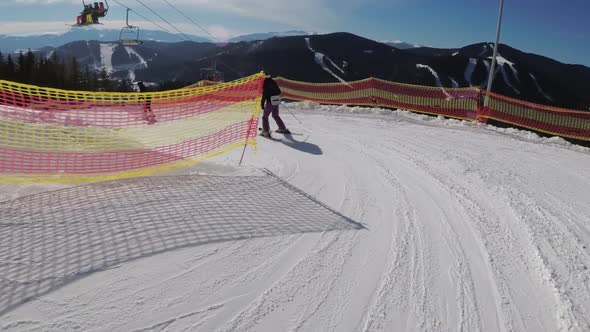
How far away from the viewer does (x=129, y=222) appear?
473 centimetres

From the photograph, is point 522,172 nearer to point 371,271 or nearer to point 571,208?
point 571,208

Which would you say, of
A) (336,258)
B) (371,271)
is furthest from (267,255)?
(371,271)

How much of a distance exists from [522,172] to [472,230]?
3.77m

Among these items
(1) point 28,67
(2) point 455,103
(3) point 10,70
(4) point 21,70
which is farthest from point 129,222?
(4) point 21,70

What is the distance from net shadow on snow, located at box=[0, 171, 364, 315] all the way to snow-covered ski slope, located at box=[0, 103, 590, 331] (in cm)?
18

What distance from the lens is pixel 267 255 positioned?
4273 millimetres

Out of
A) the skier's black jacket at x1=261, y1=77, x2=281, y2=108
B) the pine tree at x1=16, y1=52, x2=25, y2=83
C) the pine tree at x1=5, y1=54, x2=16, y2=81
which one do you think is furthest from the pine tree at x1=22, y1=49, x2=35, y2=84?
the skier's black jacket at x1=261, y1=77, x2=281, y2=108

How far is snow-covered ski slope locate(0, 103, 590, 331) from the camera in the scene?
3.32 m

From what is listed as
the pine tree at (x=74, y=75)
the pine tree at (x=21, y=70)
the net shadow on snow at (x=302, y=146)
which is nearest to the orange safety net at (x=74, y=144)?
the net shadow on snow at (x=302, y=146)

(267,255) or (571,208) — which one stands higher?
(571,208)

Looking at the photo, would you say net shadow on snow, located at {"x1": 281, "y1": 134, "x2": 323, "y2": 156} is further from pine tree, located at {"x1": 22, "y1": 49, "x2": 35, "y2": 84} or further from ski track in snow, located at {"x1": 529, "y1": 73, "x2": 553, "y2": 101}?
ski track in snow, located at {"x1": 529, "y1": 73, "x2": 553, "y2": 101}

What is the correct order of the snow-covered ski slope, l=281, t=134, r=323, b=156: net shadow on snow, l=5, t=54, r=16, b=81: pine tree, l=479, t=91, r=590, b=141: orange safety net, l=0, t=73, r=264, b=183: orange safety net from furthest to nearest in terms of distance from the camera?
l=5, t=54, r=16, b=81: pine tree → l=479, t=91, r=590, b=141: orange safety net → l=281, t=134, r=323, b=156: net shadow on snow → l=0, t=73, r=264, b=183: orange safety net → the snow-covered ski slope

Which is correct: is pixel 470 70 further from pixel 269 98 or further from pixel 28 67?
pixel 269 98

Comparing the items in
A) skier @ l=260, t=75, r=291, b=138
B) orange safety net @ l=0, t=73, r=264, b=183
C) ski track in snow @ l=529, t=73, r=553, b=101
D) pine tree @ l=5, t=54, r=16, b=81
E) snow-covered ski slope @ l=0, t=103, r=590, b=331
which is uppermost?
ski track in snow @ l=529, t=73, r=553, b=101
